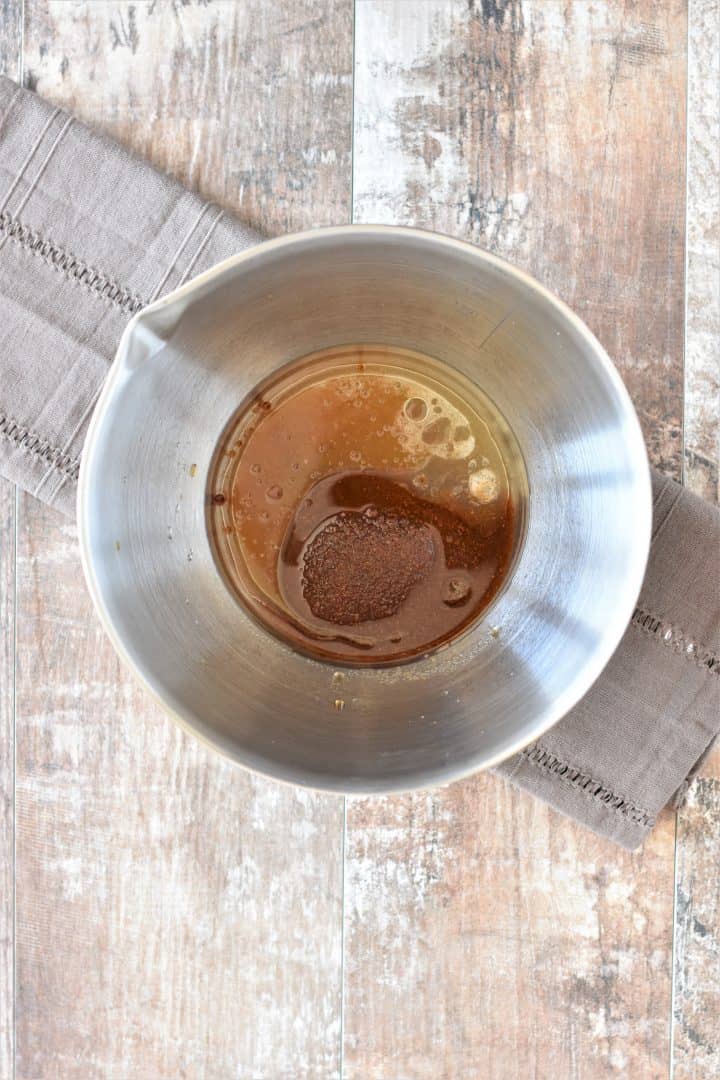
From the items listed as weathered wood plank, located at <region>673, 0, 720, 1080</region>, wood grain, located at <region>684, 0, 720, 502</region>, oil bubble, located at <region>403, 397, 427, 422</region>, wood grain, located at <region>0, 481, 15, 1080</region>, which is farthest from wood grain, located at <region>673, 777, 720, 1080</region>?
wood grain, located at <region>0, 481, 15, 1080</region>

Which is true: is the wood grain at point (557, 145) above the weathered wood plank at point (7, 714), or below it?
above

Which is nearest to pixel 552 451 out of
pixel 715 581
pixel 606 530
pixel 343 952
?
pixel 606 530

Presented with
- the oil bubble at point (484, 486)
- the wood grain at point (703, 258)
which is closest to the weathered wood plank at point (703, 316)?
the wood grain at point (703, 258)

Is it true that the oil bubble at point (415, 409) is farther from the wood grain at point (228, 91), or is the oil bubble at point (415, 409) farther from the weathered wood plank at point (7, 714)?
the weathered wood plank at point (7, 714)

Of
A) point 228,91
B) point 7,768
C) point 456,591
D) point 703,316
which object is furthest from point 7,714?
point 703,316

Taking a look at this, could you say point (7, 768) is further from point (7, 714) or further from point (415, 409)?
point (415, 409)

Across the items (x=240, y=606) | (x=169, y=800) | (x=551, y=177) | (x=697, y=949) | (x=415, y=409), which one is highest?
(x=551, y=177)

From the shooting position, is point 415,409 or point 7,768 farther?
point 7,768
